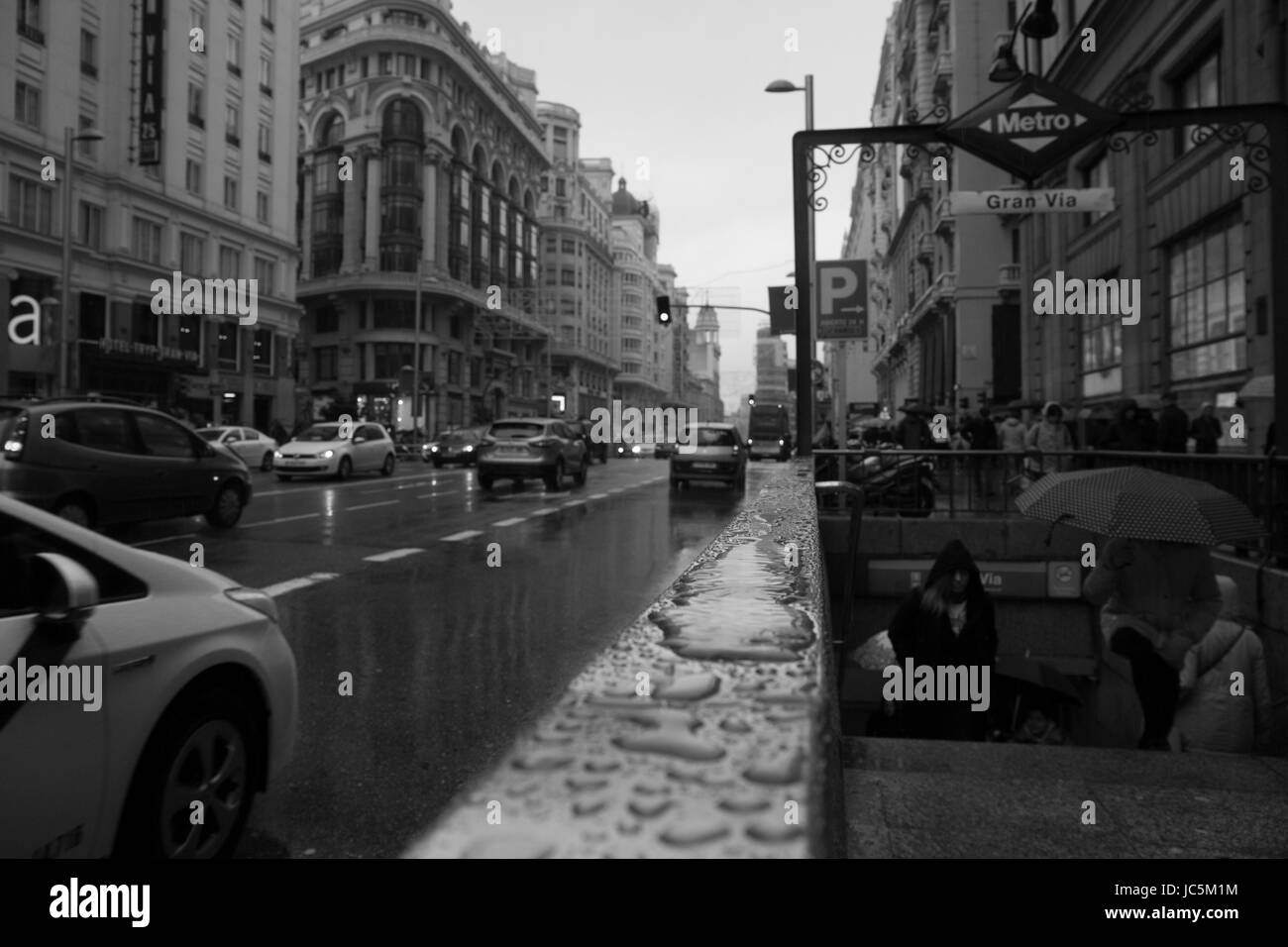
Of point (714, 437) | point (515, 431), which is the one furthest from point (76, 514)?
point (714, 437)

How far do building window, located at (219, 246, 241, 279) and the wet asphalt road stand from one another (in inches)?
1154

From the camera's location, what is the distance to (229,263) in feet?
137

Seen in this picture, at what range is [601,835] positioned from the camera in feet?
2.98

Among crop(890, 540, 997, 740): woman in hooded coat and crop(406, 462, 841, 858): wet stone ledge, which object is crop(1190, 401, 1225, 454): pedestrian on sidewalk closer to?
crop(890, 540, 997, 740): woman in hooded coat

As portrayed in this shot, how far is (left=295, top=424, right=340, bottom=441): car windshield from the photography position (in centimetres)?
2377

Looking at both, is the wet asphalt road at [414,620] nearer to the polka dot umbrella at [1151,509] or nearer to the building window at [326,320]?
the polka dot umbrella at [1151,509]

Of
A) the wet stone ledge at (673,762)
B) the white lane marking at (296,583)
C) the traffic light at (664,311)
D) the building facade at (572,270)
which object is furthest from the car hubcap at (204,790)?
the building facade at (572,270)

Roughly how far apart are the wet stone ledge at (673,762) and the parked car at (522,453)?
18.7 meters

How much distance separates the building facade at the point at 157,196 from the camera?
1193 inches

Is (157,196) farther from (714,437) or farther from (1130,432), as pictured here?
(1130,432)

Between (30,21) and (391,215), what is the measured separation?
1082 inches

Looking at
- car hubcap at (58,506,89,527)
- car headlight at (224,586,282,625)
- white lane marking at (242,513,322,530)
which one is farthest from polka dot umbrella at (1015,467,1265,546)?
white lane marking at (242,513,322,530)

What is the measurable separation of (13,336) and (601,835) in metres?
35.1

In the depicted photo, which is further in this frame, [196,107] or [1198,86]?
[196,107]
